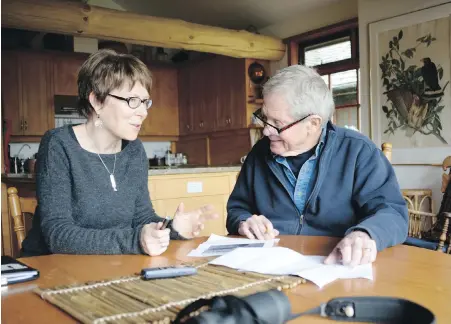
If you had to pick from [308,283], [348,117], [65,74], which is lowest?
[308,283]

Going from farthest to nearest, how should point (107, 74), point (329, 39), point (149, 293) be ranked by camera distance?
point (329, 39), point (107, 74), point (149, 293)

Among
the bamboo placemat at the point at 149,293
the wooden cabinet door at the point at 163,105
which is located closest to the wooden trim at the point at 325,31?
the wooden cabinet door at the point at 163,105

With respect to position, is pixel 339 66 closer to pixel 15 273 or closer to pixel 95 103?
pixel 95 103

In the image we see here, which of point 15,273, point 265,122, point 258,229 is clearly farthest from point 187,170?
point 15,273

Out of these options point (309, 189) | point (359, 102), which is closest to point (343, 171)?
point (309, 189)

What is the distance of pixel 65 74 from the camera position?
6.13 metres

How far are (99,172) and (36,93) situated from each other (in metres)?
4.81

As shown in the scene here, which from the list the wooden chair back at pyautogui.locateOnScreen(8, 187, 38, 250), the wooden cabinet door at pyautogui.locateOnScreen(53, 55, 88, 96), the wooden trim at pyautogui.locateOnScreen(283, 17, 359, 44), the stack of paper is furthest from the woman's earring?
the wooden cabinet door at pyautogui.locateOnScreen(53, 55, 88, 96)

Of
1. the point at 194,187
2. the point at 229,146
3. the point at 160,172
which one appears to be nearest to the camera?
the point at 160,172

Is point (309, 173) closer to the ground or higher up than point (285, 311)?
higher up

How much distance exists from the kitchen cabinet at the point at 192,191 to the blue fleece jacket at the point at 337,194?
1943mm

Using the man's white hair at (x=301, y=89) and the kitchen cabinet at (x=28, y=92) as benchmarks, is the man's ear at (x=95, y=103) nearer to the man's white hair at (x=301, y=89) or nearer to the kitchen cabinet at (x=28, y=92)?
the man's white hair at (x=301, y=89)

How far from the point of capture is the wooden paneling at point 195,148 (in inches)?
266

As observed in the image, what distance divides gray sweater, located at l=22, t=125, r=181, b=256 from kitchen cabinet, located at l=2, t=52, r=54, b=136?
14.8 ft
